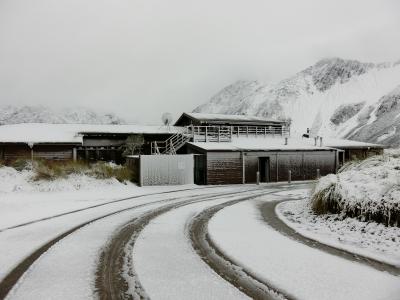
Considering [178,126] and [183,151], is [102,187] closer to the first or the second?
[183,151]

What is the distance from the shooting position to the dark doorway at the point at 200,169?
29016 mm

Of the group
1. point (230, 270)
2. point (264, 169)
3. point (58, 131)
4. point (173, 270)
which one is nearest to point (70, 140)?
point (58, 131)

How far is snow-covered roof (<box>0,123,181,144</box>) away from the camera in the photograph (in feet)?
109

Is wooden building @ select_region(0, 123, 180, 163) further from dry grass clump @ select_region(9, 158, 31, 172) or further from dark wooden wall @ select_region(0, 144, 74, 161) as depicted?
dry grass clump @ select_region(9, 158, 31, 172)

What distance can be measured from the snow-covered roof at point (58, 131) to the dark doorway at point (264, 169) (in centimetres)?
1070

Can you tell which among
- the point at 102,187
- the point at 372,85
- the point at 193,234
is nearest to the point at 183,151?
the point at 102,187

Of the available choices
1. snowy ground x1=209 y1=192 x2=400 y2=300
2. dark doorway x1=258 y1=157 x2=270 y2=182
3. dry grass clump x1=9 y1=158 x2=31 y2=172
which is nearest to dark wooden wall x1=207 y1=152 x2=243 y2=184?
dark doorway x1=258 y1=157 x2=270 y2=182

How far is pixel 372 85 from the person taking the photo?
6521 inches

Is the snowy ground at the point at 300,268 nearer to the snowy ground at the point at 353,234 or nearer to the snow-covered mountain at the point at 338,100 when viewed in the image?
the snowy ground at the point at 353,234

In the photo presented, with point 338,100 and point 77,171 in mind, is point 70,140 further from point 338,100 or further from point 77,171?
point 338,100

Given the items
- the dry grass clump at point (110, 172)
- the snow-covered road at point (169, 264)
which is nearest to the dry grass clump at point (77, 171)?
the dry grass clump at point (110, 172)

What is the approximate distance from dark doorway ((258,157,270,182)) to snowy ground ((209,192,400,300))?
21340 mm

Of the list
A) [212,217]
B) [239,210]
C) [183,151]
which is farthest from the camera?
[183,151]

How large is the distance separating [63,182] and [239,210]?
38.9 feet
